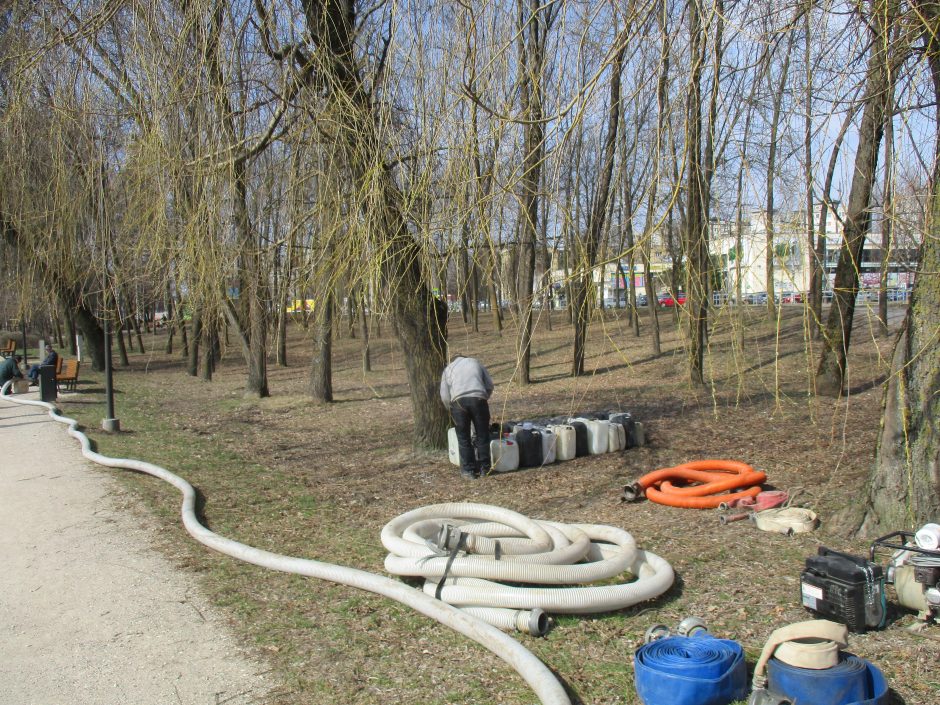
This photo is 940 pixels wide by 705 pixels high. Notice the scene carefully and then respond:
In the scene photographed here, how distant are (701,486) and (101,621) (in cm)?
473

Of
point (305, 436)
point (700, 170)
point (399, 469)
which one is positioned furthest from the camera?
point (305, 436)

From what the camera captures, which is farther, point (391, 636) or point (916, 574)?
point (391, 636)

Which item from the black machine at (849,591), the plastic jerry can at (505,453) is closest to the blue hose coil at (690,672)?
the black machine at (849,591)

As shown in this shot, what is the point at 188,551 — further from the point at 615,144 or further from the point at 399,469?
the point at 615,144

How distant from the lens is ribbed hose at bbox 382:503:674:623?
4.38 m

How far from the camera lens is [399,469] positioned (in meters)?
9.20

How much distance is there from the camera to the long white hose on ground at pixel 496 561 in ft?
13.0

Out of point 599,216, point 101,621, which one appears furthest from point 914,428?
point 101,621

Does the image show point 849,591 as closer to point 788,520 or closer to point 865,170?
point 788,520

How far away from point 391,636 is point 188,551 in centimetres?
224

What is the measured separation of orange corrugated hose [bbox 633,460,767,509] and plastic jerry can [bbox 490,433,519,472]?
1689 millimetres

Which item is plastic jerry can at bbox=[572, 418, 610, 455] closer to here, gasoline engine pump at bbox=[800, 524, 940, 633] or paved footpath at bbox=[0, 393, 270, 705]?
paved footpath at bbox=[0, 393, 270, 705]

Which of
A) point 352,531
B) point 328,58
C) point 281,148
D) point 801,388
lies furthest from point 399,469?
point 801,388

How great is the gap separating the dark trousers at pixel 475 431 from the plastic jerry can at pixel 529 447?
1.65ft
